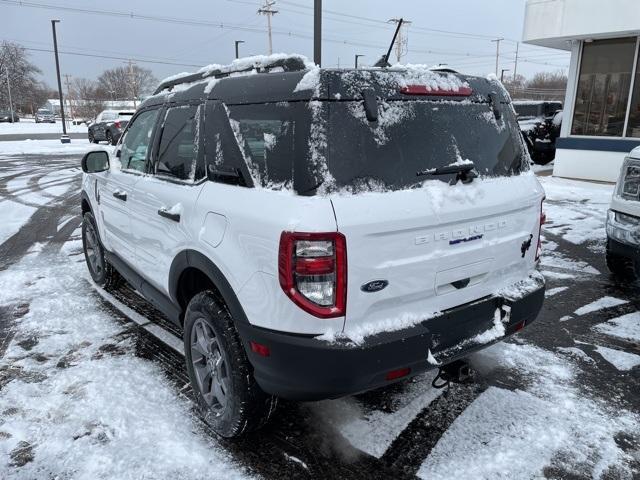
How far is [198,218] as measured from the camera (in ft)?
9.11

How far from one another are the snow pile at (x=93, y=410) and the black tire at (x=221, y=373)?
0.16 metres

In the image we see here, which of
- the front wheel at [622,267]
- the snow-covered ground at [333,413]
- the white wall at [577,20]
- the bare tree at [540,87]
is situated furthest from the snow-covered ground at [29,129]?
the bare tree at [540,87]

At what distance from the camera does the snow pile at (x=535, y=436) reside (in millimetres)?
2605

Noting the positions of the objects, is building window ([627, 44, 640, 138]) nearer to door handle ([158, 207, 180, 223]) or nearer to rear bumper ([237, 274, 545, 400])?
rear bumper ([237, 274, 545, 400])

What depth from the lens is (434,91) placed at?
2.62 m

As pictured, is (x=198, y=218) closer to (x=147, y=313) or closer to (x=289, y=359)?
(x=289, y=359)

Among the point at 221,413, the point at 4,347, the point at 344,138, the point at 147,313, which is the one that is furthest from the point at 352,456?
the point at 4,347

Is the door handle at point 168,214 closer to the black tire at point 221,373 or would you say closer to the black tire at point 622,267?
the black tire at point 221,373

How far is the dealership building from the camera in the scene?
11.5 metres

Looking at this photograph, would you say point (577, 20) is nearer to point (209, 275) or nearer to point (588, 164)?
point (588, 164)

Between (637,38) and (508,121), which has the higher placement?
(637,38)

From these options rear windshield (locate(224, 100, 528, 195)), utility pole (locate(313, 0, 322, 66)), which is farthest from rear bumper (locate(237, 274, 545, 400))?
utility pole (locate(313, 0, 322, 66))

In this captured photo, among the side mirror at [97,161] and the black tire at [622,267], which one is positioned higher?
the side mirror at [97,161]

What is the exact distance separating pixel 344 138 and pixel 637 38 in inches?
487
